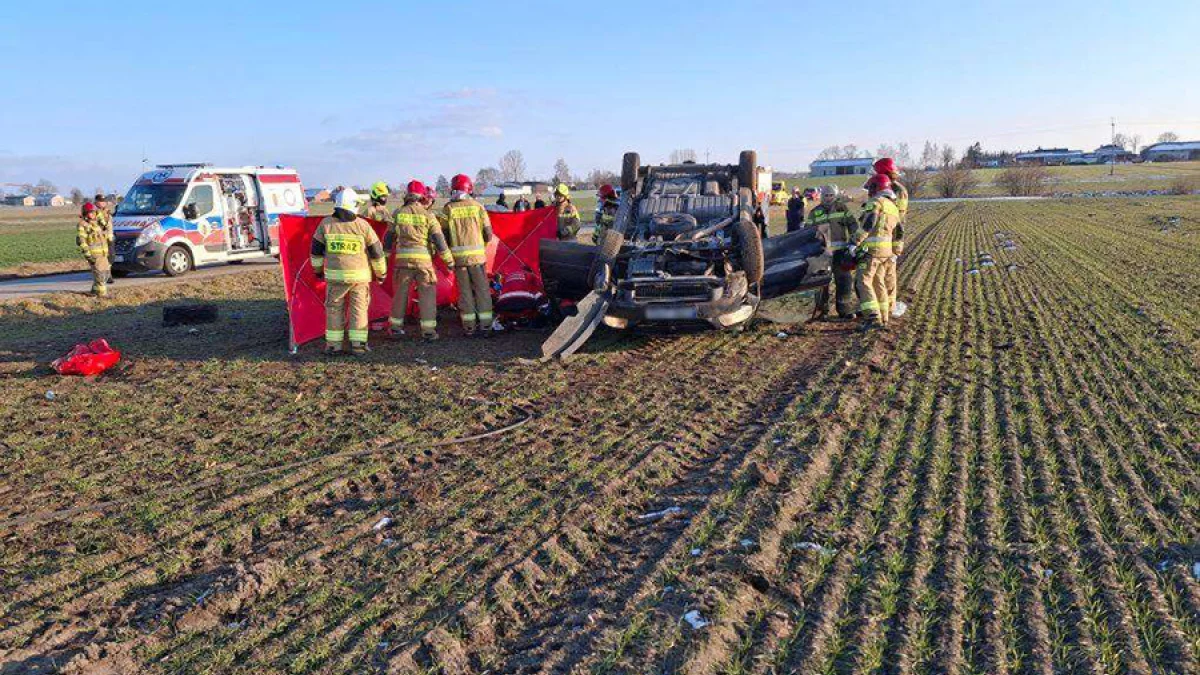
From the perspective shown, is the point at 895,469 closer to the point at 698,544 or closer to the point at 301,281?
the point at 698,544

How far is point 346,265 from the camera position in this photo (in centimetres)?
805

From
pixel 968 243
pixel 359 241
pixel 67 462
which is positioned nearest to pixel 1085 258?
pixel 968 243

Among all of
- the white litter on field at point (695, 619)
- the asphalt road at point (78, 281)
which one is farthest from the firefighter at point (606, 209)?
the asphalt road at point (78, 281)

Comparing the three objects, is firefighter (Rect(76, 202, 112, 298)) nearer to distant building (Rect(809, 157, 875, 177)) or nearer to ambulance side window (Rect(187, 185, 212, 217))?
ambulance side window (Rect(187, 185, 212, 217))

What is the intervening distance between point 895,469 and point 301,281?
6.29 m

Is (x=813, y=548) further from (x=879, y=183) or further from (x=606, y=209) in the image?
(x=606, y=209)

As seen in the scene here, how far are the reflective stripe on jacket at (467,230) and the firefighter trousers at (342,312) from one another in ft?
3.60

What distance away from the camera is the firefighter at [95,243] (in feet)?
40.2

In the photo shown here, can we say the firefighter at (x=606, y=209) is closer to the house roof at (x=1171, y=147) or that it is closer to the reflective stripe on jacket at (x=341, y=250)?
the reflective stripe on jacket at (x=341, y=250)

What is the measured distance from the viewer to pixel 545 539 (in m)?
3.91

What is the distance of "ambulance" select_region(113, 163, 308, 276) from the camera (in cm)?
1494

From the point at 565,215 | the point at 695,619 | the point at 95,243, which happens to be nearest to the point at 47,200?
the point at 95,243

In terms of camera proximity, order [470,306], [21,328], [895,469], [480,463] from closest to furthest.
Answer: [895,469] < [480,463] < [470,306] < [21,328]

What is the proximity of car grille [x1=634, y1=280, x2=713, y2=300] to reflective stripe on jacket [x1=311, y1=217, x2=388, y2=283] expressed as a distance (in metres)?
2.77
